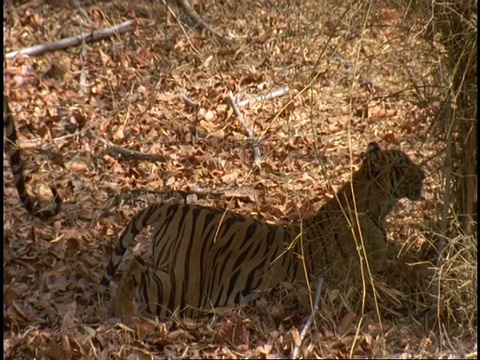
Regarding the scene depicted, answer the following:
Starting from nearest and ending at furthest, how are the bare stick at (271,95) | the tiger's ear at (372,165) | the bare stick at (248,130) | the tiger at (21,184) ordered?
1. the tiger's ear at (372,165)
2. the tiger at (21,184)
3. the bare stick at (248,130)
4. the bare stick at (271,95)

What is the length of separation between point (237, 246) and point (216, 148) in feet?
9.25

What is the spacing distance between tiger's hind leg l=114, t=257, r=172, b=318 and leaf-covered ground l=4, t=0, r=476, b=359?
92 millimetres

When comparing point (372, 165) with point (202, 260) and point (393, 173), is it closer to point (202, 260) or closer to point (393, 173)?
point (393, 173)

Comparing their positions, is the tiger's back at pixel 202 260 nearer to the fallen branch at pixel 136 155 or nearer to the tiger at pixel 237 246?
the tiger at pixel 237 246

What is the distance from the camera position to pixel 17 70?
36.3 ft

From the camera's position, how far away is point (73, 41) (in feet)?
37.9

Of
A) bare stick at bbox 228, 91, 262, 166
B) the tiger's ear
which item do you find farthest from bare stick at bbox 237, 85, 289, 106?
the tiger's ear

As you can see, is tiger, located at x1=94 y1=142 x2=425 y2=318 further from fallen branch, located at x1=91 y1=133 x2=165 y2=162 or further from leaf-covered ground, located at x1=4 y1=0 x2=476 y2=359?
fallen branch, located at x1=91 y1=133 x2=165 y2=162

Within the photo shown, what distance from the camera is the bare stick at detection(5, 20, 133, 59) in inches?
447

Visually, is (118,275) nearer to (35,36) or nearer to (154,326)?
(154,326)

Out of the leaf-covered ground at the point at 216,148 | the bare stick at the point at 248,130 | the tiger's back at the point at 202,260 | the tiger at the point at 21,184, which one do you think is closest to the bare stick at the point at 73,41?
the leaf-covered ground at the point at 216,148

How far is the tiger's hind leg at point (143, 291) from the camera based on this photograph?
6637mm

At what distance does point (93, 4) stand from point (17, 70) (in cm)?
158

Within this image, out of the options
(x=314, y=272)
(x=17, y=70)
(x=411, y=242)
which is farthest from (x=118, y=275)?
(x=17, y=70)
